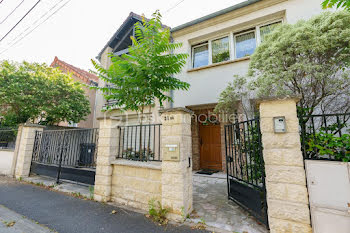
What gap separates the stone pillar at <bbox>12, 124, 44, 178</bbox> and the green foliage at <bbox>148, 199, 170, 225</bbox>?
6.20 m

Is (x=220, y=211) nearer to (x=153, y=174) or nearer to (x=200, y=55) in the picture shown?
(x=153, y=174)

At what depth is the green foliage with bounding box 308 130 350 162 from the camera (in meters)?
2.17

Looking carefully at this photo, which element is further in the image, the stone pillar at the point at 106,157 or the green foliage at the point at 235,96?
the green foliage at the point at 235,96

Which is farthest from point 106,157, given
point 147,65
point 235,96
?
point 235,96

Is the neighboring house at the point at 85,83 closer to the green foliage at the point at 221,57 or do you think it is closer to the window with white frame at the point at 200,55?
the window with white frame at the point at 200,55

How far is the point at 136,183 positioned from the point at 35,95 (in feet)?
28.2

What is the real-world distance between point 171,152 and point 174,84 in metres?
2.07

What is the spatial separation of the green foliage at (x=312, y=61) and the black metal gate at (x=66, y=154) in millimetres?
5481

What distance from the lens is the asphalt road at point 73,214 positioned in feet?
8.85

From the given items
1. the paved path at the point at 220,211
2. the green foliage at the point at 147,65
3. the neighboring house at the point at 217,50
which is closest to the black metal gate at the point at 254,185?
the paved path at the point at 220,211

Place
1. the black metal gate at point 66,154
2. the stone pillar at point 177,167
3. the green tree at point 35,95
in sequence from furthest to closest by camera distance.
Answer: the green tree at point 35,95 < the black metal gate at point 66,154 < the stone pillar at point 177,167

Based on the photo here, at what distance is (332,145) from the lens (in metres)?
2.18

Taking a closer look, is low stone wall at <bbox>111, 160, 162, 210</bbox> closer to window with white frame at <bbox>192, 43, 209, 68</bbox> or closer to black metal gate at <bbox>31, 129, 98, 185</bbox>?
black metal gate at <bbox>31, 129, 98, 185</bbox>

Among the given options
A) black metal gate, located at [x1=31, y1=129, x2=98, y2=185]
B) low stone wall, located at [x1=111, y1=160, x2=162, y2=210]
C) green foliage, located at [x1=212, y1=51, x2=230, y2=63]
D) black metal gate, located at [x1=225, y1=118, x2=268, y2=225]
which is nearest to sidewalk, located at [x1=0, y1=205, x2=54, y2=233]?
low stone wall, located at [x1=111, y1=160, x2=162, y2=210]
